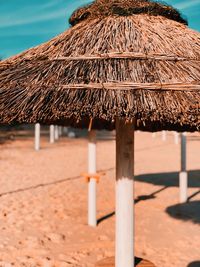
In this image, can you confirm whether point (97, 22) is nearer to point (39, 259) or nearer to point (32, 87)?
point (32, 87)

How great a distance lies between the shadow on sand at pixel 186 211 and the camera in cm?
675

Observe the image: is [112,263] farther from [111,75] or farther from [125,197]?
[111,75]

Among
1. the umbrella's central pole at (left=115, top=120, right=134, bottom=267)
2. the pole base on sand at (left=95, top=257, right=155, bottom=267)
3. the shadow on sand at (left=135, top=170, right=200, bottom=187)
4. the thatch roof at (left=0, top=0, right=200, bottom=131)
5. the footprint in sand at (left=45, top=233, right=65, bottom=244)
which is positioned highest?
the thatch roof at (left=0, top=0, right=200, bottom=131)

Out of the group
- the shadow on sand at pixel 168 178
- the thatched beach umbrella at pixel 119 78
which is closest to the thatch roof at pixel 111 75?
the thatched beach umbrella at pixel 119 78

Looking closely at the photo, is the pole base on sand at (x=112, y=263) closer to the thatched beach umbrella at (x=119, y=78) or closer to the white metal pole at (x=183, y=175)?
the thatched beach umbrella at (x=119, y=78)

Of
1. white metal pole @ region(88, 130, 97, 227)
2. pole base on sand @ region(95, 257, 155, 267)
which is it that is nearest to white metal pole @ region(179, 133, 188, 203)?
white metal pole @ region(88, 130, 97, 227)

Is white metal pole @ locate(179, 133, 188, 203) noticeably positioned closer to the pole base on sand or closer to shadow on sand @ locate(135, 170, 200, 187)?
shadow on sand @ locate(135, 170, 200, 187)

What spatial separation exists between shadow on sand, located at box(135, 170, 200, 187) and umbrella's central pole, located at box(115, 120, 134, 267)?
21.6 feet

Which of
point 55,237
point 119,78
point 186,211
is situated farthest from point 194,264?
point 119,78

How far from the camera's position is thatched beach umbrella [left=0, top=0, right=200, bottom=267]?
252 centimetres

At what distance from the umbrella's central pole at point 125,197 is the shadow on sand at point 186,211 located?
3.64 metres

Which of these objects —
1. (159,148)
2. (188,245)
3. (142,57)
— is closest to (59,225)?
(188,245)

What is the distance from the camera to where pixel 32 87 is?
2.75 meters

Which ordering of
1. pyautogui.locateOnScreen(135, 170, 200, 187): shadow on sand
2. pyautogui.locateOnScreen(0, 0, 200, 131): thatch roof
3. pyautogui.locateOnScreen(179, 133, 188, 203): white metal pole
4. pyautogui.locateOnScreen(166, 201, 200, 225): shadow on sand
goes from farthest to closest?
1. pyautogui.locateOnScreen(135, 170, 200, 187): shadow on sand
2. pyautogui.locateOnScreen(179, 133, 188, 203): white metal pole
3. pyautogui.locateOnScreen(166, 201, 200, 225): shadow on sand
4. pyautogui.locateOnScreen(0, 0, 200, 131): thatch roof
